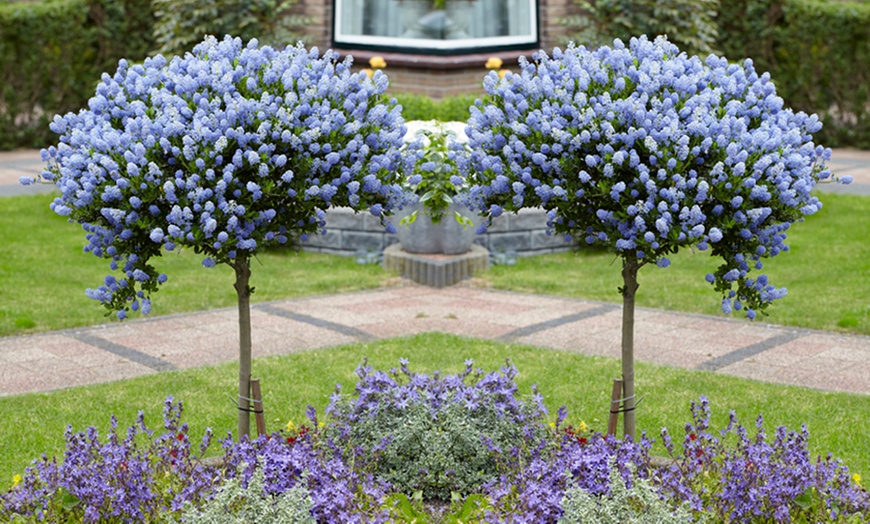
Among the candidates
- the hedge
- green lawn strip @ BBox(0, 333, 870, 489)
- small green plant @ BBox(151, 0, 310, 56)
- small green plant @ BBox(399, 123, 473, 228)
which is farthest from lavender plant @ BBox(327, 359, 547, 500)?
small green plant @ BBox(151, 0, 310, 56)

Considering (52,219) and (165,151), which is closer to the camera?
(165,151)

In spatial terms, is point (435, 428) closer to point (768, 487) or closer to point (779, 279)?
point (768, 487)

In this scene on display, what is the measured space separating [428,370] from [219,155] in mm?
2856

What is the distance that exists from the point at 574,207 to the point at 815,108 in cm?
1223

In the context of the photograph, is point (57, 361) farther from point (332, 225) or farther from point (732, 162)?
point (732, 162)

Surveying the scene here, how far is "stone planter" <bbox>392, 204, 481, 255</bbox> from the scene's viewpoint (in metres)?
9.11

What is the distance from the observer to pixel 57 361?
6.93 m

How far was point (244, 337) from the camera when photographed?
4961mm

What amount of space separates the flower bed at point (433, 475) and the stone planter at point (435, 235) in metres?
4.09

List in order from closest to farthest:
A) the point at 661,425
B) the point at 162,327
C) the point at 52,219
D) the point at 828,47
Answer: the point at 661,425
the point at 162,327
the point at 52,219
the point at 828,47

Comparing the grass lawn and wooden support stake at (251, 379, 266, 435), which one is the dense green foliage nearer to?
the grass lawn

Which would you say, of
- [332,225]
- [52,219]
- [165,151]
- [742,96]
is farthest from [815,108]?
[165,151]

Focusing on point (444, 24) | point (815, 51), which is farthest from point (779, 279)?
point (815, 51)

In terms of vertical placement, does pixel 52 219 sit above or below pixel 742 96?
below
